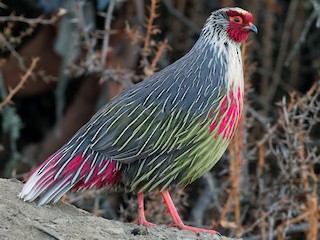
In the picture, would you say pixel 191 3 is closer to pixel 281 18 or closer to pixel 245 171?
pixel 281 18

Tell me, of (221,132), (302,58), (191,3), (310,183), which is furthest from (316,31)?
(221,132)

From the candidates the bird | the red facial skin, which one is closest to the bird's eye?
the red facial skin

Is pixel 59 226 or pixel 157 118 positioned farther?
pixel 157 118

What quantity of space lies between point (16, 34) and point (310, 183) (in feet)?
12.1

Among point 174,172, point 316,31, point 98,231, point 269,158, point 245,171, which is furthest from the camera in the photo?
point 316,31

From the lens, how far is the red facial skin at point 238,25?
16.8ft

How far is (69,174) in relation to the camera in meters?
4.82

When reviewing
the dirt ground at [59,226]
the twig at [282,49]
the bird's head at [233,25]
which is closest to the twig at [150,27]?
the bird's head at [233,25]

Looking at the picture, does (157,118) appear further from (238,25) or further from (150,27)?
(150,27)

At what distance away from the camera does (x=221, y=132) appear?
4.95 metres

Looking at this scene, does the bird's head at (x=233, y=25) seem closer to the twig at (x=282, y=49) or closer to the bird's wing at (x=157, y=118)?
the bird's wing at (x=157, y=118)

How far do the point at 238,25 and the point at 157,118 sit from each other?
0.67 meters

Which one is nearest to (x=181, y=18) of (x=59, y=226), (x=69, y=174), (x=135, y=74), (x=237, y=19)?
(x=135, y=74)

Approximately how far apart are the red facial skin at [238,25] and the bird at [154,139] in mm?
200
